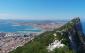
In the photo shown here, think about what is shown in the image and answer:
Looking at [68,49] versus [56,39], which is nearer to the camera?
[68,49]

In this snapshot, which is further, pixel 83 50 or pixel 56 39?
pixel 83 50

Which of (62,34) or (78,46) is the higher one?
(62,34)

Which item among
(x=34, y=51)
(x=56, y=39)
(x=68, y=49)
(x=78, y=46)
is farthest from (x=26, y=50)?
(x=78, y=46)

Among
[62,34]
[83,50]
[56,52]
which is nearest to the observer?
[56,52]

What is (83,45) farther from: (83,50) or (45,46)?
(45,46)

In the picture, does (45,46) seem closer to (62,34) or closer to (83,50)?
(62,34)

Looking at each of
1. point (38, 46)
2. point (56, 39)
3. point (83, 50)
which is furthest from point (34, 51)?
point (83, 50)

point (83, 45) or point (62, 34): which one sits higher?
point (62, 34)

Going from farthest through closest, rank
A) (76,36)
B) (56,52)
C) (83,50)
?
(76,36) → (83,50) → (56,52)

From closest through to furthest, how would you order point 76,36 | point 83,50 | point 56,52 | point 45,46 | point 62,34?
point 56,52 → point 45,46 → point 62,34 → point 83,50 → point 76,36
